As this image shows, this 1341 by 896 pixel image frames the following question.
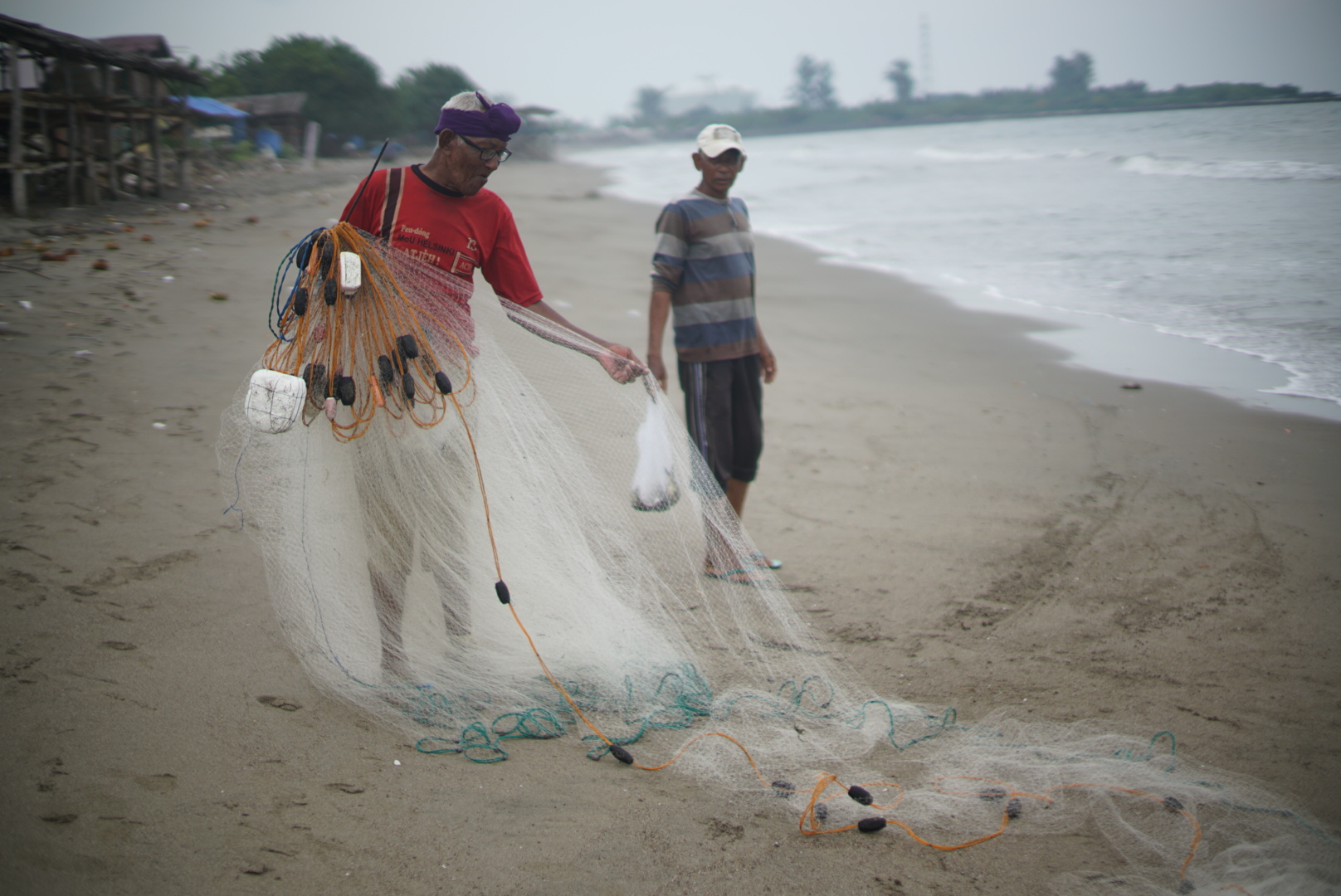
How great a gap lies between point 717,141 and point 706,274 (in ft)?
1.70

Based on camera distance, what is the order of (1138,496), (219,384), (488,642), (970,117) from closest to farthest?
(488,642), (1138,496), (219,384), (970,117)

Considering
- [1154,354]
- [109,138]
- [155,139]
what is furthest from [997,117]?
[1154,354]

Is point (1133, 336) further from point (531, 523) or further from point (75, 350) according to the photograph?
point (75, 350)

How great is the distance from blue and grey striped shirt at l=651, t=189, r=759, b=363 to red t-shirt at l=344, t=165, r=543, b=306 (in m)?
0.99

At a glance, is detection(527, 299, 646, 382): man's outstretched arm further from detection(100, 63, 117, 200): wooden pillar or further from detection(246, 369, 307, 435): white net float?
detection(100, 63, 117, 200): wooden pillar

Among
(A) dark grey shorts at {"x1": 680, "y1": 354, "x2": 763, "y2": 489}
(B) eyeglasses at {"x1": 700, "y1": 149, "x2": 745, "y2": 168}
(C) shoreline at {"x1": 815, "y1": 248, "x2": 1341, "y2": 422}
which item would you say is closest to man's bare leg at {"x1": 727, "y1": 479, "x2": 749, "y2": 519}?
(A) dark grey shorts at {"x1": 680, "y1": 354, "x2": 763, "y2": 489}

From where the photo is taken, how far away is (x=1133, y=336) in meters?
7.60

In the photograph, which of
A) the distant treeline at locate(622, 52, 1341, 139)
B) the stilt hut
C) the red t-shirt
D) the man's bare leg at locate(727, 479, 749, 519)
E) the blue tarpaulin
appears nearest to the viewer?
the red t-shirt

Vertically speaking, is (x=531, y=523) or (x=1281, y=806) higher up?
(x=531, y=523)

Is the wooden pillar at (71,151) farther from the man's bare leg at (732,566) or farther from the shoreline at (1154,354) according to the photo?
the man's bare leg at (732,566)

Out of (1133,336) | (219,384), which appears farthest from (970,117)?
(219,384)

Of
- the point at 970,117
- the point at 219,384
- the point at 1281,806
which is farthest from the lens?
the point at 970,117

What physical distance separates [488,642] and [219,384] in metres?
3.22

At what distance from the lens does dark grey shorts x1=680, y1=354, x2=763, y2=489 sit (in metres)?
3.37
